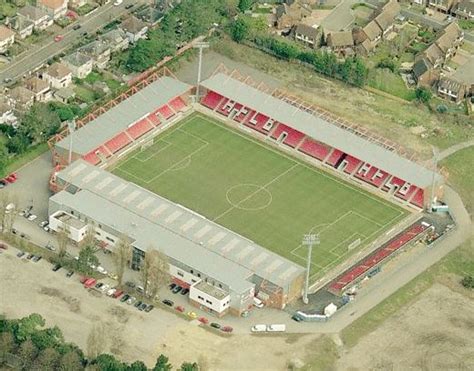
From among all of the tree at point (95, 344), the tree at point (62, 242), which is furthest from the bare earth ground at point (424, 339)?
the tree at point (62, 242)

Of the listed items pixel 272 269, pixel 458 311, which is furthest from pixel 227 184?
pixel 458 311

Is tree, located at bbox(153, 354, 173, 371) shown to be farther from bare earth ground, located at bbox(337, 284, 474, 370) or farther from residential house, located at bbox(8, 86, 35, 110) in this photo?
residential house, located at bbox(8, 86, 35, 110)

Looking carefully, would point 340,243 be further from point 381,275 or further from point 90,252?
point 90,252

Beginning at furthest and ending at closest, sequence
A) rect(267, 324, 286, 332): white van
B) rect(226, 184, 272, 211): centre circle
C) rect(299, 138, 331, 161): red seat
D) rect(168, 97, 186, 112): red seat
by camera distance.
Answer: rect(168, 97, 186, 112): red seat
rect(299, 138, 331, 161): red seat
rect(226, 184, 272, 211): centre circle
rect(267, 324, 286, 332): white van

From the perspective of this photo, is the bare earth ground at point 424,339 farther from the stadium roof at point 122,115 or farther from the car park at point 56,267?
the stadium roof at point 122,115

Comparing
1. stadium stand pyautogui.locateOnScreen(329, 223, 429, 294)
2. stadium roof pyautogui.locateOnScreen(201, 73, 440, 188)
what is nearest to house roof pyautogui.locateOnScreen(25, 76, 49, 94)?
stadium roof pyautogui.locateOnScreen(201, 73, 440, 188)
